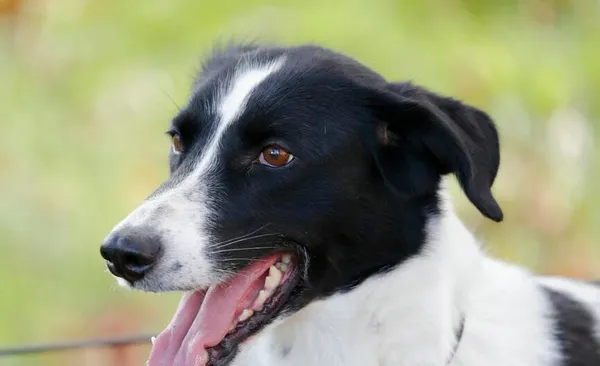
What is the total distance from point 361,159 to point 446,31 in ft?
9.94

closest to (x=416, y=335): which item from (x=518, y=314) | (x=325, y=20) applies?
(x=518, y=314)

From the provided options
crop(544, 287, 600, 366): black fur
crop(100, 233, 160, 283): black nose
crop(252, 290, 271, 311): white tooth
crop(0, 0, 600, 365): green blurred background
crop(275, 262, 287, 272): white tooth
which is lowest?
crop(0, 0, 600, 365): green blurred background

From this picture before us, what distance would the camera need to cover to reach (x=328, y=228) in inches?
78.7

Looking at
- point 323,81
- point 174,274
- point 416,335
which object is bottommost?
point 416,335

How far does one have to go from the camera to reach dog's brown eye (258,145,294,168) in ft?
6.44

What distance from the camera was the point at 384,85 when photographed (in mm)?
2150

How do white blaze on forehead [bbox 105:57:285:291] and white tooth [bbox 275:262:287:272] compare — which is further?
white tooth [bbox 275:262:287:272]

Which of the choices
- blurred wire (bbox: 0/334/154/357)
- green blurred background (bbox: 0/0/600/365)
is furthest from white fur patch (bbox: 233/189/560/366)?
green blurred background (bbox: 0/0/600/365)

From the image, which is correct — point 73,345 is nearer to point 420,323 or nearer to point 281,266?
point 281,266

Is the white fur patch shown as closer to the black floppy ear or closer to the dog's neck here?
the dog's neck

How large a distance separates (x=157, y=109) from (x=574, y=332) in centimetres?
331

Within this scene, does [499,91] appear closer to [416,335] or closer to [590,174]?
[590,174]

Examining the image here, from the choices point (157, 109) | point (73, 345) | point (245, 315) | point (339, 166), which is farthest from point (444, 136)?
point (157, 109)

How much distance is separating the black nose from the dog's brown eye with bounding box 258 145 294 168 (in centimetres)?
34
